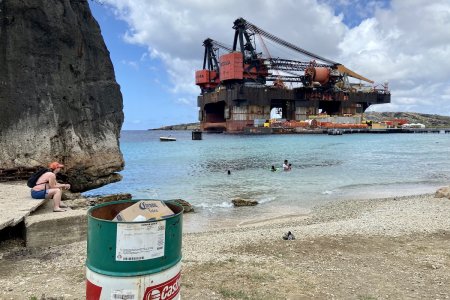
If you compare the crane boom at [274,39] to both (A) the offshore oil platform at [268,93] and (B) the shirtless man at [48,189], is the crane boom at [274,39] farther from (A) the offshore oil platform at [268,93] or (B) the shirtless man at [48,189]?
(B) the shirtless man at [48,189]

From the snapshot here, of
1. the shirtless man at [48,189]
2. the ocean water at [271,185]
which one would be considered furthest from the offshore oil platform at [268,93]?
the shirtless man at [48,189]

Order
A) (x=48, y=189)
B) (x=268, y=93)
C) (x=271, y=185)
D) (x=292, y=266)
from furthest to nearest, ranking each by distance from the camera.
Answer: (x=268, y=93) → (x=271, y=185) → (x=48, y=189) → (x=292, y=266)

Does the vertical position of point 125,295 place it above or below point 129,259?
below

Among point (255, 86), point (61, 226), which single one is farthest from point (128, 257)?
point (255, 86)

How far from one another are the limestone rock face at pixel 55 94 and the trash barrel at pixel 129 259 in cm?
1086

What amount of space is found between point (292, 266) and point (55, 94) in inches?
Answer: 435

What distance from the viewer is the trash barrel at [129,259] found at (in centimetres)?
286

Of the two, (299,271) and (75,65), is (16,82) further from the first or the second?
(299,271)

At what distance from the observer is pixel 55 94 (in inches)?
537

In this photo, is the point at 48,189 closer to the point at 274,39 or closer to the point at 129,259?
the point at 129,259

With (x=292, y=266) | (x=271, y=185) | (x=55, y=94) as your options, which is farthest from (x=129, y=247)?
(x=271, y=185)

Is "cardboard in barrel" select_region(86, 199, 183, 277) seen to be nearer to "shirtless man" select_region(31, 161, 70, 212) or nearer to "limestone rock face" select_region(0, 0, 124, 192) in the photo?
"shirtless man" select_region(31, 161, 70, 212)

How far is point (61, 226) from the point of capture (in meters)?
7.41

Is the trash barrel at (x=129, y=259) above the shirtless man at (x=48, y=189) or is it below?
above
